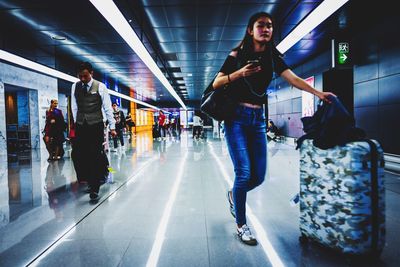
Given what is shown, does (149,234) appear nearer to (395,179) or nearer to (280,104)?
(395,179)

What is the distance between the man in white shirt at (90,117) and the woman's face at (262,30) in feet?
6.22

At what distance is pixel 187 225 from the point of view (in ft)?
6.60

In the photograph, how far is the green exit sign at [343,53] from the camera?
5.93 meters

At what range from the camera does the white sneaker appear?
1.65 meters

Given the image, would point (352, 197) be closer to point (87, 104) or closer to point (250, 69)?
point (250, 69)

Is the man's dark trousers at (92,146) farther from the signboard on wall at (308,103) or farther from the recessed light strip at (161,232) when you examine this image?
the signboard on wall at (308,103)

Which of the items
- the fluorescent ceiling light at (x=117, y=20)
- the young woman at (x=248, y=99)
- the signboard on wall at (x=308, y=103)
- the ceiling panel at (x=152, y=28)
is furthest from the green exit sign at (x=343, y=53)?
the young woman at (x=248, y=99)

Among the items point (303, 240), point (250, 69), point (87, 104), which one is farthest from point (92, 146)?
point (303, 240)

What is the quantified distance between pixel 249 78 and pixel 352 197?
89 centimetres

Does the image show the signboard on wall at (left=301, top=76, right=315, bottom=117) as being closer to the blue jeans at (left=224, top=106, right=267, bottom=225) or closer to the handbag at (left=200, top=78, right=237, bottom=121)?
the blue jeans at (left=224, top=106, right=267, bottom=225)

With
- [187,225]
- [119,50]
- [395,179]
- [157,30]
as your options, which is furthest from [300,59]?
[187,225]

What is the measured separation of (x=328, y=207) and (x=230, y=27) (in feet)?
20.2

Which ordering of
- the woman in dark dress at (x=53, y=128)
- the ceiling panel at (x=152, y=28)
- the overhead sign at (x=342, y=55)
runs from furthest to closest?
the woman in dark dress at (x=53, y=128) → the overhead sign at (x=342, y=55) → the ceiling panel at (x=152, y=28)

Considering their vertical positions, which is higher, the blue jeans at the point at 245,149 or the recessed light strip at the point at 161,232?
the blue jeans at the point at 245,149
